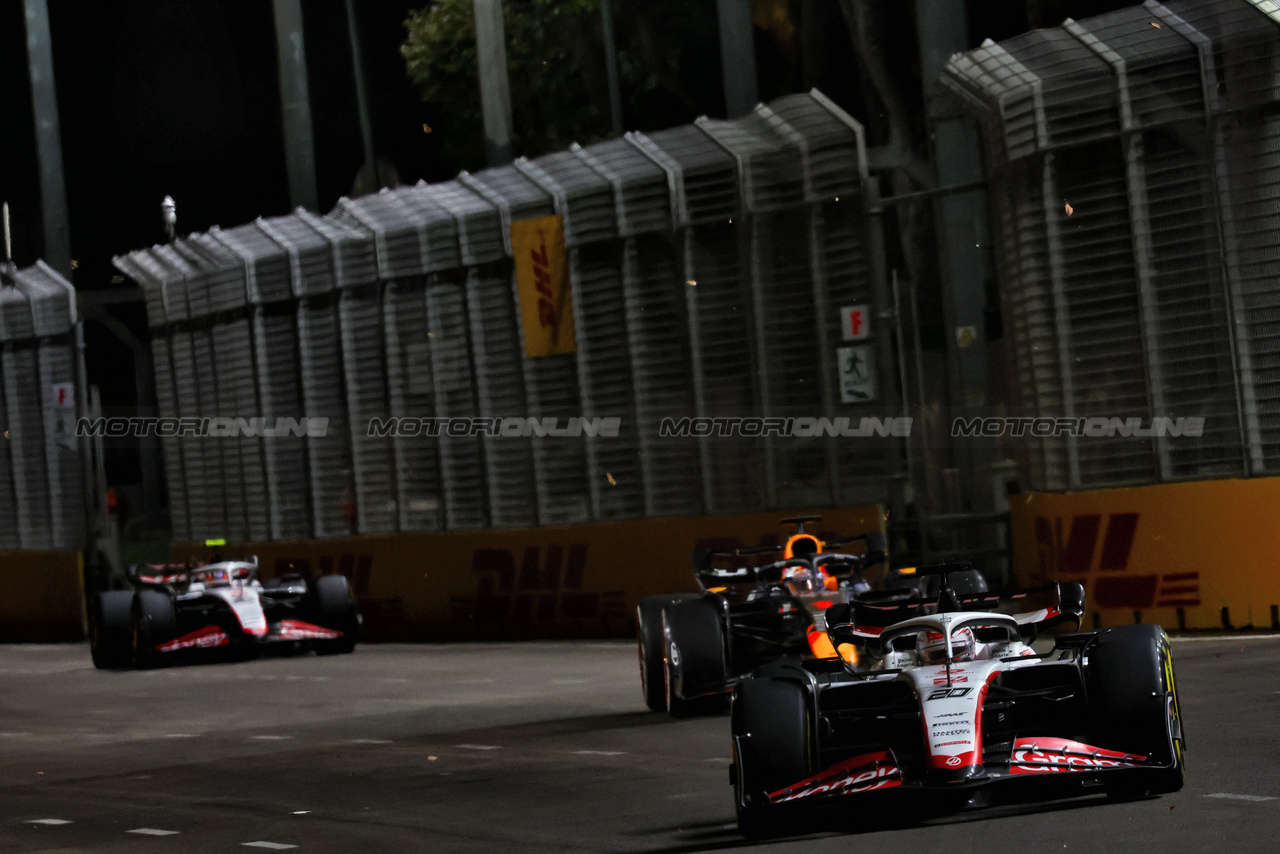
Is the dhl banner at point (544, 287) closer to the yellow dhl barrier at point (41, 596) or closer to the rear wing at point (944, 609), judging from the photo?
the yellow dhl barrier at point (41, 596)

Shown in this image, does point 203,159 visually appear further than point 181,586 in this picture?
Yes

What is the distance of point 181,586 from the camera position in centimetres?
2189

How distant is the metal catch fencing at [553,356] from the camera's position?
64.0 ft

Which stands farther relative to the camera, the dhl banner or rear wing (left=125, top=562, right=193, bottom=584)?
rear wing (left=125, top=562, right=193, bottom=584)

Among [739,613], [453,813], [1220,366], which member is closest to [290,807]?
[453,813]

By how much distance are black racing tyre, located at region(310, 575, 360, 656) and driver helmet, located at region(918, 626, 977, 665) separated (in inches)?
546

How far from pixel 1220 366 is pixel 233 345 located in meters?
14.6

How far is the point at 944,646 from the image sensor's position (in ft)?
27.1

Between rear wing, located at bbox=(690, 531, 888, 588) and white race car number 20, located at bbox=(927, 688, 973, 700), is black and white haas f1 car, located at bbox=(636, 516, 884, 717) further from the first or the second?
white race car number 20, located at bbox=(927, 688, 973, 700)

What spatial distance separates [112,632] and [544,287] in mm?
6236

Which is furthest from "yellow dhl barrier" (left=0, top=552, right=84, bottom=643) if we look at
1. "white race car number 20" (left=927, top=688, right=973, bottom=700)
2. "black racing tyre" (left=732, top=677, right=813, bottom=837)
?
"white race car number 20" (left=927, top=688, right=973, bottom=700)

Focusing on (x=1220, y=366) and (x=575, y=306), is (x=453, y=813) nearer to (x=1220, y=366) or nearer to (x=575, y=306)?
(x=1220, y=366)

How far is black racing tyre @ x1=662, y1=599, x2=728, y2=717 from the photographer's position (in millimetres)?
12492

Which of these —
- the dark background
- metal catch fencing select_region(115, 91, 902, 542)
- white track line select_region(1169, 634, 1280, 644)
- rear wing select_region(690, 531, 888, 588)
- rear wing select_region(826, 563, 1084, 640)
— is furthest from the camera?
the dark background
